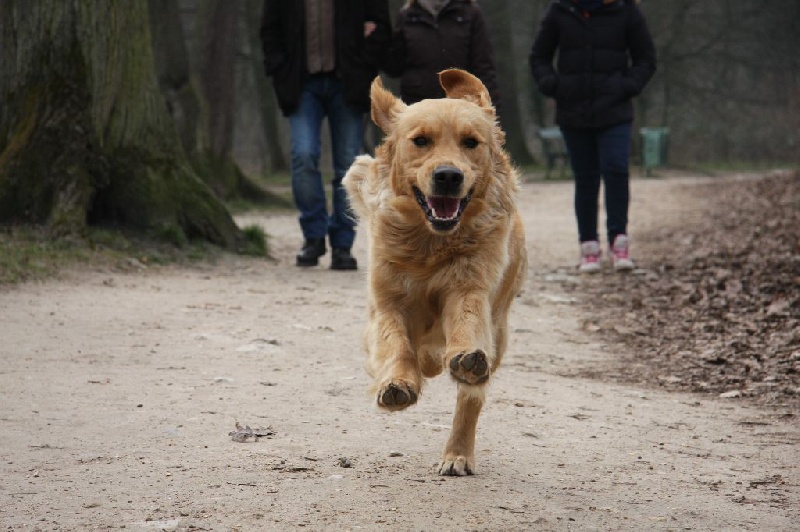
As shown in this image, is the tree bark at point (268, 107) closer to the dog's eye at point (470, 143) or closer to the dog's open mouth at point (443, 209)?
the dog's eye at point (470, 143)

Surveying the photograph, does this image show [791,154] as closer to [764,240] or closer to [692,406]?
[764,240]

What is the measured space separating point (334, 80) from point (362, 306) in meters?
2.22

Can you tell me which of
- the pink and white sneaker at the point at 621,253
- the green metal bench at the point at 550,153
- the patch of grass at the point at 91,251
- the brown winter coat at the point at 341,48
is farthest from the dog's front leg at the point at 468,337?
the green metal bench at the point at 550,153

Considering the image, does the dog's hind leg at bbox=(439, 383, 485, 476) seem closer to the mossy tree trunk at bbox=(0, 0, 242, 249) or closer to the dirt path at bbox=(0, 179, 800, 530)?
the dirt path at bbox=(0, 179, 800, 530)

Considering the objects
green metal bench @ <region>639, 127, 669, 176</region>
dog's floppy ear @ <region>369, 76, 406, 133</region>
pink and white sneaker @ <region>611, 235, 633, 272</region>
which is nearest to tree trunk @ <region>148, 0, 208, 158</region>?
pink and white sneaker @ <region>611, 235, 633, 272</region>

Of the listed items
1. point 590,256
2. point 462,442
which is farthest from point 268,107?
point 462,442

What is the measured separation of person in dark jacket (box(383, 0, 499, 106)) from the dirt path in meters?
1.82

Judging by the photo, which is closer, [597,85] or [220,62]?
[597,85]

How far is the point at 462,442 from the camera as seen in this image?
4.18 meters

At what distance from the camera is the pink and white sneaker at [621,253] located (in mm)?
9859

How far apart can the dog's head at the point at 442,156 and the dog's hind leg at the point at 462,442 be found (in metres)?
0.69

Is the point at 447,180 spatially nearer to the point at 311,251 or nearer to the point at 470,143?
the point at 470,143

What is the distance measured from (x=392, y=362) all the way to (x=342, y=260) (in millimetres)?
5348

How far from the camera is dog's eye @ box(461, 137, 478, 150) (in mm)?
4281
